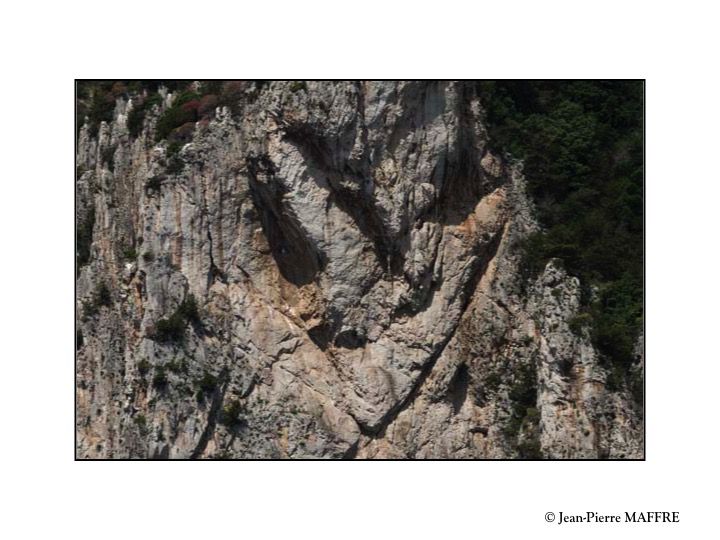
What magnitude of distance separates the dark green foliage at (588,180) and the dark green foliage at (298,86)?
5405 mm

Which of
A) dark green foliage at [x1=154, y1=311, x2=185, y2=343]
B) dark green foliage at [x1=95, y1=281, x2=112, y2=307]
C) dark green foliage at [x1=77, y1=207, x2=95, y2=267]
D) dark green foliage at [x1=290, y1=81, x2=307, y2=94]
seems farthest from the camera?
dark green foliage at [x1=77, y1=207, x2=95, y2=267]

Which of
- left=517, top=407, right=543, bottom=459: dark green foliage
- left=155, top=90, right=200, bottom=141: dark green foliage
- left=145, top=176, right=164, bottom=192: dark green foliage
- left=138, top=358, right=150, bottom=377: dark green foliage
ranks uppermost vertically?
left=155, top=90, right=200, bottom=141: dark green foliage

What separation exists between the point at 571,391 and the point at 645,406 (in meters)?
2.21

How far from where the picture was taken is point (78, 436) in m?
26.4

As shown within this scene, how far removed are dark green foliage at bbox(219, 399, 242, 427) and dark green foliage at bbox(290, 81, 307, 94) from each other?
368 inches

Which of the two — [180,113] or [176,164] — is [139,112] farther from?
[176,164]

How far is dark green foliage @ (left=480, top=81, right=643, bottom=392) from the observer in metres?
24.9

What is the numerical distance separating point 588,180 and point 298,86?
911 centimetres

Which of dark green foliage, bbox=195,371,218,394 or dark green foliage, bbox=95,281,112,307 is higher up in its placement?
dark green foliage, bbox=95,281,112,307

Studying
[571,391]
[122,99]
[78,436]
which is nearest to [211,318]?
[78,436]

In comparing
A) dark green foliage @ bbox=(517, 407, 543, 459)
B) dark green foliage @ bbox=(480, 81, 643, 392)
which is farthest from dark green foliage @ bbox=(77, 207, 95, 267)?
dark green foliage @ bbox=(517, 407, 543, 459)

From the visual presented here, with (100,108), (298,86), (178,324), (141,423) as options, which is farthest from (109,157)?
(141,423)

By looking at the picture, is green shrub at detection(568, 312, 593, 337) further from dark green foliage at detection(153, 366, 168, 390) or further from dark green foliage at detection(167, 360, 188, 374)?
dark green foliage at detection(153, 366, 168, 390)

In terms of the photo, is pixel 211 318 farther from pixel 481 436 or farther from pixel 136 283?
pixel 481 436
